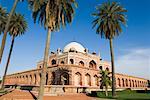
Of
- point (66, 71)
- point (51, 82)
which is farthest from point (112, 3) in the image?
point (51, 82)

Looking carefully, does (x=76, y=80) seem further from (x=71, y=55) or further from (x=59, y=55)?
(x=59, y=55)

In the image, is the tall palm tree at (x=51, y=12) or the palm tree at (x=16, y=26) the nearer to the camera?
the tall palm tree at (x=51, y=12)

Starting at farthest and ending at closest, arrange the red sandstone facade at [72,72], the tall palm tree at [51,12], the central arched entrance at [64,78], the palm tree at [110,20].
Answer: the red sandstone facade at [72,72]
the central arched entrance at [64,78]
the palm tree at [110,20]
the tall palm tree at [51,12]

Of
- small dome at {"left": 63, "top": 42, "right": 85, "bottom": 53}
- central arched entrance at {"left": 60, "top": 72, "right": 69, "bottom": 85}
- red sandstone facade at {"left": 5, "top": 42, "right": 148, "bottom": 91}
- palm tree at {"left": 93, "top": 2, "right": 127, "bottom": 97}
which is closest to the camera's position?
palm tree at {"left": 93, "top": 2, "right": 127, "bottom": 97}

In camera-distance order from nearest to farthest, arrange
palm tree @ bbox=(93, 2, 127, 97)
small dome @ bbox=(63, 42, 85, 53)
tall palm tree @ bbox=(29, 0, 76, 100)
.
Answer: tall palm tree @ bbox=(29, 0, 76, 100)
palm tree @ bbox=(93, 2, 127, 97)
small dome @ bbox=(63, 42, 85, 53)

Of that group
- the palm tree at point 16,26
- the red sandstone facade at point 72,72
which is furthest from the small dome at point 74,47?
the palm tree at point 16,26

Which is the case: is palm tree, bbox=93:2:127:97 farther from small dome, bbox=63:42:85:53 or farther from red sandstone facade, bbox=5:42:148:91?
small dome, bbox=63:42:85:53

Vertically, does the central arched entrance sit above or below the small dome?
below

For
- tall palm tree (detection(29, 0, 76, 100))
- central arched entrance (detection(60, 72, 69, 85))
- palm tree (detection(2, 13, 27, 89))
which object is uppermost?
palm tree (detection(2, 13, 27, 89))

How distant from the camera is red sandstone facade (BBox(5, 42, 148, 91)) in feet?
168

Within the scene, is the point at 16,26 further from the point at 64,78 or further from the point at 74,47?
the point at 74,47

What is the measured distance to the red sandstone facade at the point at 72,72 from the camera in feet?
168

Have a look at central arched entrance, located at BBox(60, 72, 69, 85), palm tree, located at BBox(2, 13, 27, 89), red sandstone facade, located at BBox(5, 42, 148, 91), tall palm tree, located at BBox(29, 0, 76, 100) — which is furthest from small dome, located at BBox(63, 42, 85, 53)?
tall palm tree, located at BBox(29, 0, 76, 100)

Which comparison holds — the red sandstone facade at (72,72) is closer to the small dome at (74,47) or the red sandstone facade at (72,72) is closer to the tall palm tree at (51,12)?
the small dome at (74,47)
